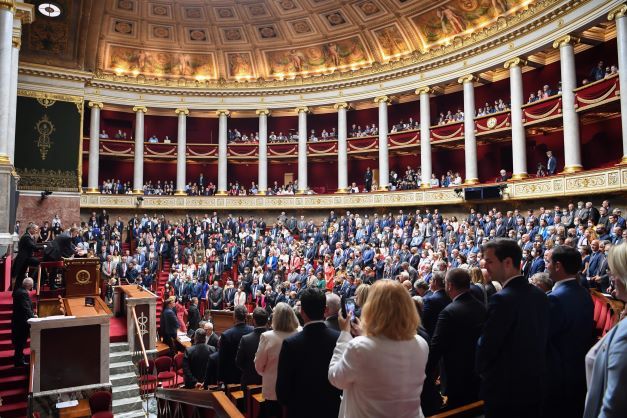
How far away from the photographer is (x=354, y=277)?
568 inches

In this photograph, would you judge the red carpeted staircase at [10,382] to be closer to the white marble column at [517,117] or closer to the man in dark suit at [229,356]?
the man in dark suit at [229,356]

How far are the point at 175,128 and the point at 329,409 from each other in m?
29.6

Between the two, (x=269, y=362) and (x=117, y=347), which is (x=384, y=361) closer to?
(x=269, y=362)

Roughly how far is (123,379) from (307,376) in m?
8.14

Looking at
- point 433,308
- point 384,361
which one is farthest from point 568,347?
point 384,361

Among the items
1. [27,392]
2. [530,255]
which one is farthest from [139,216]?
[530,255]

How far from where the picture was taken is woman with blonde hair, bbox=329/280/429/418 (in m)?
2.17

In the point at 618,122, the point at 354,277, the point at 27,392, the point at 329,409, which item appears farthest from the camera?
the point at 618,122

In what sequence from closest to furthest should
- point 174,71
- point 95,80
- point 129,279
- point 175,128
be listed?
point 129,279, point 95,80, point 174,71, point 175,128

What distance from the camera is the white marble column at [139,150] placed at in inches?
1037

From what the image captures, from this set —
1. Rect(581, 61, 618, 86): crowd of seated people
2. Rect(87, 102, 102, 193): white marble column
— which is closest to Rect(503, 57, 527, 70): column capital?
Rect(581, 61, 618, 86): crowd of seated people

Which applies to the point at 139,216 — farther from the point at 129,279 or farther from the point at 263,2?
the point at 263,2

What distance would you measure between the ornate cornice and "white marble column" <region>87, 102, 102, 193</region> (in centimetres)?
143

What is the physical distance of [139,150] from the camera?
87.8ft
